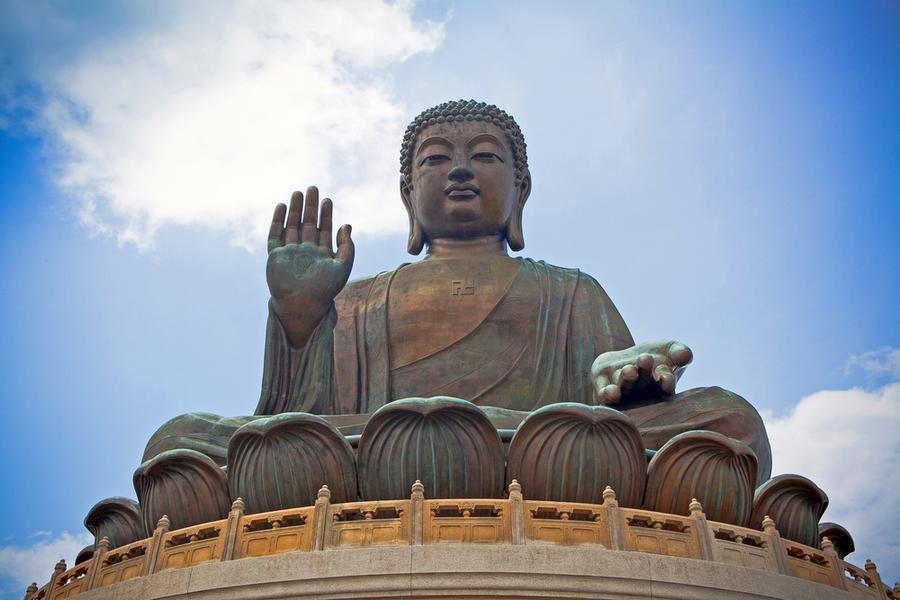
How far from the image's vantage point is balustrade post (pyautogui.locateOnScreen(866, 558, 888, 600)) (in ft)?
25.5

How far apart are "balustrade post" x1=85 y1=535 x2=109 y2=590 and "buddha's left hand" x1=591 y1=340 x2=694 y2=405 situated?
3.59 m

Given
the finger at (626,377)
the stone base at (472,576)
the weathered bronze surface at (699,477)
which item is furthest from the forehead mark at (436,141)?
the stone base at (472,576)

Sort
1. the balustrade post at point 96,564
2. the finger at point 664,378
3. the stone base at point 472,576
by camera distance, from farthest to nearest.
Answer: the finger at point 664,378, the balustrade post at point 96,564, the stone base at point 472,576

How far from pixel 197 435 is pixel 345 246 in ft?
6.32

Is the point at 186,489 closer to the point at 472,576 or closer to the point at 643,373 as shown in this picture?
Result: the point at 472,576

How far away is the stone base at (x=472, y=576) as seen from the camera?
6801 mm

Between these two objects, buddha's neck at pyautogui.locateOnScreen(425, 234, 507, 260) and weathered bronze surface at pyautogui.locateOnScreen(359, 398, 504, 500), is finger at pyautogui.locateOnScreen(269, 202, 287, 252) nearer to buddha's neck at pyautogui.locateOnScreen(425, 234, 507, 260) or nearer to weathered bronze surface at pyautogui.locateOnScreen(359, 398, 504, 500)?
buddha's neck at pyautogui.locateOnScreen(425, 234, 507, 260)

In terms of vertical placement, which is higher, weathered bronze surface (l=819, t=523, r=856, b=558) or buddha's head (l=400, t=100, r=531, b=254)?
buddha's head (l=400, t=100, r=531, b=254)

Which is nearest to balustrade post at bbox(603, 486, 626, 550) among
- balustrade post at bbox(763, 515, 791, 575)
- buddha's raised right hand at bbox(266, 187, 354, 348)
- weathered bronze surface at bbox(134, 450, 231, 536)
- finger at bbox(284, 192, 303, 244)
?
balustrade post at bbox(763, 515, 791, 575)

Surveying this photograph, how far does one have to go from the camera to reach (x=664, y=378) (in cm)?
915

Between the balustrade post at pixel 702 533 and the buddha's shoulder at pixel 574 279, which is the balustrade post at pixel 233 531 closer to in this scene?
the balustrade post at pixel 702 533

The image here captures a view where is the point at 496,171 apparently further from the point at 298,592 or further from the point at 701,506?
the point at 298,592

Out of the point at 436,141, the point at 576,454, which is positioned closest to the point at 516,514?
the point at 576,454

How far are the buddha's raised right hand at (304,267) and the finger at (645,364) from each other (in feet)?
7.90
